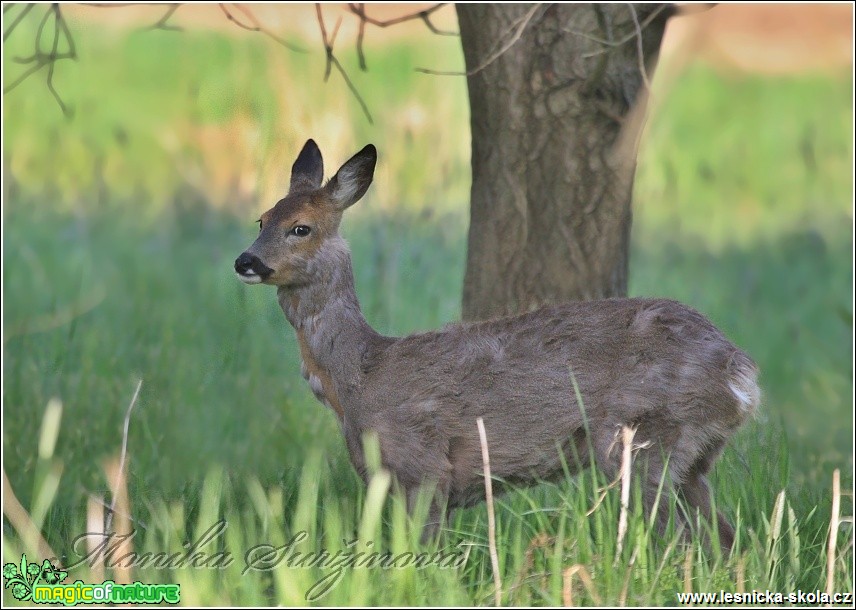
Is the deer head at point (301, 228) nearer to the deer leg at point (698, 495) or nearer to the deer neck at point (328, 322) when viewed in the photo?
the deer neck at point (328, 322)

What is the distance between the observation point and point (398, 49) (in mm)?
10734

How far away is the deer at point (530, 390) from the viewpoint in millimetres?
4973

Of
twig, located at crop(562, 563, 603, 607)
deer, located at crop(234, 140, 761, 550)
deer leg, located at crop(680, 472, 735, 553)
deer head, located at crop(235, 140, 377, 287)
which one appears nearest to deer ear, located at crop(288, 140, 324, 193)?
deer head, located at crop(235, 140, 377, 287)

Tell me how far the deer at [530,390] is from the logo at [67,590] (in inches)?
48.7

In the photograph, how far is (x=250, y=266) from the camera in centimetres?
518

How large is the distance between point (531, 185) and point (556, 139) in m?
0.24

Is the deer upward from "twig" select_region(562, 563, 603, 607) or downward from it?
upward

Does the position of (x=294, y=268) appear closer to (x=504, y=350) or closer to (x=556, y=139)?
(x=504, y=350)

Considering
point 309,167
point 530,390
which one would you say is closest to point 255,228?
point 309,167

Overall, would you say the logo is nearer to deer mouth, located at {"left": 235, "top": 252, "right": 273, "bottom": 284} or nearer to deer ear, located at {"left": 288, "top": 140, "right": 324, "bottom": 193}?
deer mouth, located at {"left": 235, "top": 252, "right": 273, "bottom": 284}

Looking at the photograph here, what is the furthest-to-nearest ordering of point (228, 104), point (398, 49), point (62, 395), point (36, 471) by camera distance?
point (398, 49), point (228, 104), point (62, 395), point (36, 471)

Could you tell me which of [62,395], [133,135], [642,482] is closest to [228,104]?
[133,135]

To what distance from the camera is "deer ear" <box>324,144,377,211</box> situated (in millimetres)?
5469

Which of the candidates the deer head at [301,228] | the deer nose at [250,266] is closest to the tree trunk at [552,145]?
the deer head at [301,228]
